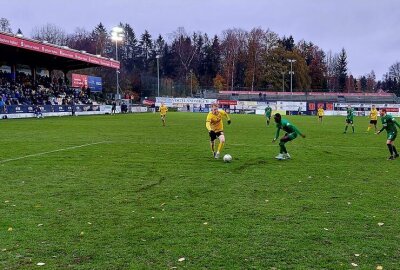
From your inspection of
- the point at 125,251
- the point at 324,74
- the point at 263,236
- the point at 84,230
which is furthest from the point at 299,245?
the point at 324,74

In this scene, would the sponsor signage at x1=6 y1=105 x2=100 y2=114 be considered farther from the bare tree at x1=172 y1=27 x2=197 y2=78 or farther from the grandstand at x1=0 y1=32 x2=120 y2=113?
the bare tree at x1=172 y1=27 x2=197 y2=78

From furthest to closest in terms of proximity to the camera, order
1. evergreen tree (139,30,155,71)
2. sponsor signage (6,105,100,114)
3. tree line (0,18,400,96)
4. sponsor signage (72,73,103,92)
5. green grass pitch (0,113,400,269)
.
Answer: evergreen tree (139,30,155,71) → tree line (0,18,400,96) → sponsor signage (72,73,103,92) → sponsor signage (6,105,100,114) → green grass pitch (0,113,400,269)

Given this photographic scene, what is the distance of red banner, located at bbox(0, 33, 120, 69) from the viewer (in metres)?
40.9

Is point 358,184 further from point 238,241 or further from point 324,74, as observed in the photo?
point 324,74

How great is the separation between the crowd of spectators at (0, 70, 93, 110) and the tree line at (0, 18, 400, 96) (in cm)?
2768

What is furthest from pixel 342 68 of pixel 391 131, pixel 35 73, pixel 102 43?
pixel 391 131

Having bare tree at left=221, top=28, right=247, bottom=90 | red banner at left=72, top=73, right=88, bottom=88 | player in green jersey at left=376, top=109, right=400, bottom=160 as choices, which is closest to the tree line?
bare tree at left=221, top=28, right=247, bottom=90

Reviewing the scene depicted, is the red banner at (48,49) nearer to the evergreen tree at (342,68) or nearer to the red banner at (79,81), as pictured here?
the red banner at (79,81)

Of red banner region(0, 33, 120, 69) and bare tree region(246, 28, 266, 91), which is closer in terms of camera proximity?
red banner region(0, 33, 120, 69)

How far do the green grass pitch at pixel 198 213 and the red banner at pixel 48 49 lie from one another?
3087cm

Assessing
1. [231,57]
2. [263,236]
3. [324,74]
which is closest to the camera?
[263,236]

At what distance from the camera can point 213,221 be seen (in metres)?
6.87

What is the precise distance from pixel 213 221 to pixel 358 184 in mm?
4735

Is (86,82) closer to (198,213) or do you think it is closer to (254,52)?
(254,52)
